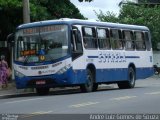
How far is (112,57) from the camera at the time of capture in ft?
93.8

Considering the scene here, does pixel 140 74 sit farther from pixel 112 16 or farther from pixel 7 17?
pixel 112 16

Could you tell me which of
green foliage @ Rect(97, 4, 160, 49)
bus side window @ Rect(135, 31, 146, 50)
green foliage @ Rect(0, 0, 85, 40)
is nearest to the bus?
bus side window @ Rect(135, 31, 146, 50)

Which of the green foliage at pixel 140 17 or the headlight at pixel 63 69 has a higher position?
the green foliage at pixel 140 17

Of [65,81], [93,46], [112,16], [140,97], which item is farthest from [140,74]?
[112,16]

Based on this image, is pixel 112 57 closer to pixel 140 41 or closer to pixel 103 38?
pixel 103 38

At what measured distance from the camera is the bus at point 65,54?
2466 cm

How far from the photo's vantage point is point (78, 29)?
2552cm

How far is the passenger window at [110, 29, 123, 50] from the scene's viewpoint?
94.3 ft

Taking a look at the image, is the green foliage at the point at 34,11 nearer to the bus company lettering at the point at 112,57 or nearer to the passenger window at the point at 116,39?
the passenger window at the point at 116,39

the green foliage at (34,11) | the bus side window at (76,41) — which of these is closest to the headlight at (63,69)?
the bus side window at (76,41)

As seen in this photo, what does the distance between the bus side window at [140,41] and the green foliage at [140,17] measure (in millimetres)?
25780

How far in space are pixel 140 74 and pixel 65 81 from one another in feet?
26.9

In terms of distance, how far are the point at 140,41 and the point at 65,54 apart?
8.04 meters

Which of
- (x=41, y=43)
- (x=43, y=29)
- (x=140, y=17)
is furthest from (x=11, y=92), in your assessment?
(x=140, y=17)
